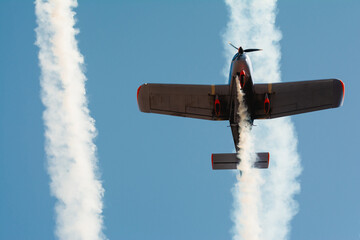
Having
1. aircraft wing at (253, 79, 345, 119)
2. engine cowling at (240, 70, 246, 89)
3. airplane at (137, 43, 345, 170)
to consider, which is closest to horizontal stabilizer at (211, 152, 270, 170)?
airplane at (137, 43, 345, 170)

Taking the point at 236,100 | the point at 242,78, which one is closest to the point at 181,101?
the point at 236,100

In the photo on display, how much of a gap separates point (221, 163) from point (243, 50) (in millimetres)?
7550

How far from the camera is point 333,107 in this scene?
37.7 m

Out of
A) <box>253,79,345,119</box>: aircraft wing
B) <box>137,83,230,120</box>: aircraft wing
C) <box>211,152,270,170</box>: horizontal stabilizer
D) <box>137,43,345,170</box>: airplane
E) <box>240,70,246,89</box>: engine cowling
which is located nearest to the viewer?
<box>240,70,246,89</box>: engine cowling

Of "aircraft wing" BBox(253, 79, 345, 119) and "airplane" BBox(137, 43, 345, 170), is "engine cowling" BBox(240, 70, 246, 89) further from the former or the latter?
"aircraft wing" BBox(253, 79, 345, 119)

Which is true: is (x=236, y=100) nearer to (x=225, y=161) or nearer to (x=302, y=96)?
(x=302, y=96)

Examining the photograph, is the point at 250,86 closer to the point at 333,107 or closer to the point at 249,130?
the point at 249,130

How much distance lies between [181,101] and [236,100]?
141 inches

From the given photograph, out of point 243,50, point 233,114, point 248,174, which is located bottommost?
point 248,174

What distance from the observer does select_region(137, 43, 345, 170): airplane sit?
122 ft

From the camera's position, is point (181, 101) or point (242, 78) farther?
point (181, 101)

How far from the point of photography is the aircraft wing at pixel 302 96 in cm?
3738

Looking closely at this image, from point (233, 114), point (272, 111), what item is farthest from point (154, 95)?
point (272, 111)

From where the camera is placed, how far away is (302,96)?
3766cm
